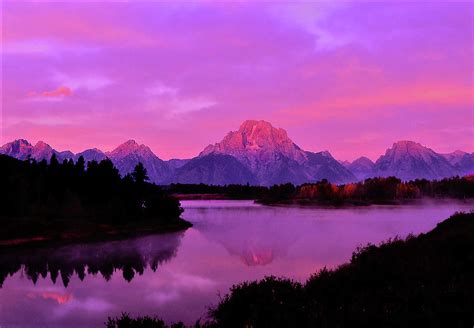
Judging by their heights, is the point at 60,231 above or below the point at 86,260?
above

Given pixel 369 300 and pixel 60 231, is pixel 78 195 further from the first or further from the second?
pixel 369 300

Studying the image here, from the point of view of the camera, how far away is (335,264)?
4656cm

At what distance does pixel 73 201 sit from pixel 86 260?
126ft

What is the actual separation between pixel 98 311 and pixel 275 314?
657 inches

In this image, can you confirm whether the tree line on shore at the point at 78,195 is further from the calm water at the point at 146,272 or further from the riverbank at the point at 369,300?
the riverbank at the point at 369,300

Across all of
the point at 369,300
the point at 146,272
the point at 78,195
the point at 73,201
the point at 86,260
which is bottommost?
the point at 86,260

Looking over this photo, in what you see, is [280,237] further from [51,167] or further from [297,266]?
[51,167]

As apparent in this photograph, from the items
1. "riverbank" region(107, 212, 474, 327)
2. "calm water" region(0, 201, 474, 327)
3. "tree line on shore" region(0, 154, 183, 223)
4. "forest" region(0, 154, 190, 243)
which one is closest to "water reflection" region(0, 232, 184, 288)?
"calm water" region(0, 201, 474, 327)

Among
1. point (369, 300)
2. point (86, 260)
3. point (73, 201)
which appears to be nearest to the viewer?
point (369, 300)

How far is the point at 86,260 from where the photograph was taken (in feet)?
179

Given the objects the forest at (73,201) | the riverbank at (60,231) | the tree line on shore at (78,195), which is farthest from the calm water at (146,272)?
the tree line on shore at (78,195)

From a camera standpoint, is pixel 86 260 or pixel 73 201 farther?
pixel 73 201

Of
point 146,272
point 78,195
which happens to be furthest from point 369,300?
point 78,195

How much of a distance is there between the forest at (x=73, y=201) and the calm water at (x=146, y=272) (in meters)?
13.3
